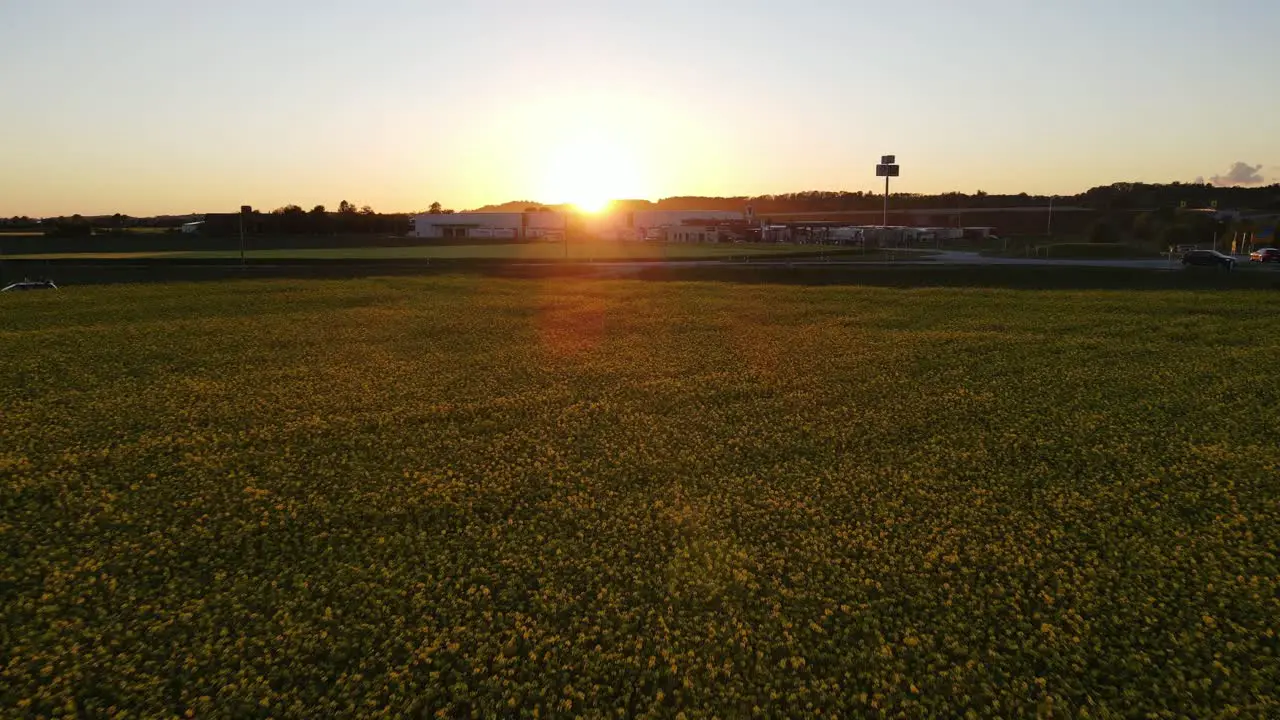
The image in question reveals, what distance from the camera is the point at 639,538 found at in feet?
18.7

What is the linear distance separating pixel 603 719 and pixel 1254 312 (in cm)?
2331

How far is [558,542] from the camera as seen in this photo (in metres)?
5.62

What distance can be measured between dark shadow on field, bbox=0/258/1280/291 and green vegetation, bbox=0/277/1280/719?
58.6 ft

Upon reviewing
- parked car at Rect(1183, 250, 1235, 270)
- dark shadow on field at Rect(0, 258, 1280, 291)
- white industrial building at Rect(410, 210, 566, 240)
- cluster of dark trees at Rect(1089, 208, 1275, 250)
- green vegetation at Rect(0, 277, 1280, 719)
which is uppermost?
white industrial building at Rect(410, 210, 566, 240)

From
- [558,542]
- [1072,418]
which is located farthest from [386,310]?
[1072,418]

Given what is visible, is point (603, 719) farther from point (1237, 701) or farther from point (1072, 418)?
Result: point (1072, 418)

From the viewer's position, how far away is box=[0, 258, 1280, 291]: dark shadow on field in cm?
2795

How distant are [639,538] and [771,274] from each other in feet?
93.0

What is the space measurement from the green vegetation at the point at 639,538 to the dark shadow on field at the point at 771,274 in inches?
704

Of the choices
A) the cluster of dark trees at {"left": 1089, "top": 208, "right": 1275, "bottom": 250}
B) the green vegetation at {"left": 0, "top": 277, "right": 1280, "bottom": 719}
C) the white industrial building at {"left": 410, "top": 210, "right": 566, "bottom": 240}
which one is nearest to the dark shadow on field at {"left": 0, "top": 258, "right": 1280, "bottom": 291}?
the green vegetation at {"left": 0, "top": 277, "right": 1280, "bottom": 719}

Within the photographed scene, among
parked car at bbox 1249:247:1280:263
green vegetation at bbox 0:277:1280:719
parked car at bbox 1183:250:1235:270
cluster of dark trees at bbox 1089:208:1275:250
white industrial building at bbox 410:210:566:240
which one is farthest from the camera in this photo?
white industrial building at bbox 410:210:566:240

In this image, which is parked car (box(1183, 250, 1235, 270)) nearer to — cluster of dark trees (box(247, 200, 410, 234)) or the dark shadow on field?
the dark shadow on field

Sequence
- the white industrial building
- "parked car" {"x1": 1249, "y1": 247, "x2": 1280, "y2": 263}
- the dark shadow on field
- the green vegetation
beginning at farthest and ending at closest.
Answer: the white industrial building < "parked car" {"x1": 1249, "y1": 247, "x2": 1280, "y2": 263} < the dark shadow on field < the green vegetation

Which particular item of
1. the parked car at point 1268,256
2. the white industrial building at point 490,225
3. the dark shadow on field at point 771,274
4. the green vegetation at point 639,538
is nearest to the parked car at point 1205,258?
the dark shadow on field at point 771,274
